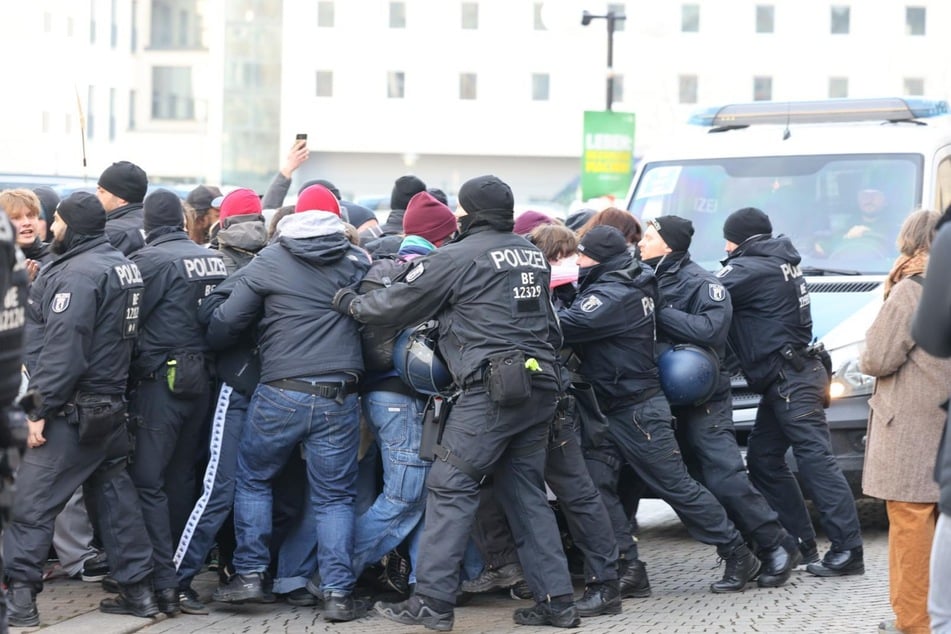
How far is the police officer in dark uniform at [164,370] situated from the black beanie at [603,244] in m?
1.77

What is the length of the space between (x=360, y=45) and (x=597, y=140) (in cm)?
4219

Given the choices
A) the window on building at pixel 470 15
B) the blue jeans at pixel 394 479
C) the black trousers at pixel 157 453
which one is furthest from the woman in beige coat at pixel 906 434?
the window on building at pixel 470 15

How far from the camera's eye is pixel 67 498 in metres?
6.30

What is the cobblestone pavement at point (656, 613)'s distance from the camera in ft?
21.3

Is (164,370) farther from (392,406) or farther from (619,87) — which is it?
(619,87)

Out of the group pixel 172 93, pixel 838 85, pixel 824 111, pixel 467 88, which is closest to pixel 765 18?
pixel 838 85

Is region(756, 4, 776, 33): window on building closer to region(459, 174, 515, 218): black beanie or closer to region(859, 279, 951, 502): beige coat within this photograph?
region(459, 174, 515, 218): black beanie

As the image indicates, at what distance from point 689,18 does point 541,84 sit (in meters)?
6.23

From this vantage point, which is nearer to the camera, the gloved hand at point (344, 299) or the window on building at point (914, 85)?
the gloved hand at point (344, 299)

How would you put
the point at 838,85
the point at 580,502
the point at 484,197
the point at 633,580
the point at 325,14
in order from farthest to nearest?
the point at 325,14 → the point at 838,85 → the point at 633,580 → the point at 580,502 → the point at 484,197

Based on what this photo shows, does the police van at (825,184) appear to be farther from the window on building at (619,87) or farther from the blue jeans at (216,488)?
the window on building at (619,87)

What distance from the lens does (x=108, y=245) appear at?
6398mm

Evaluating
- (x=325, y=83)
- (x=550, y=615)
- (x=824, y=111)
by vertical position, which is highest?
(x=325, y=83)

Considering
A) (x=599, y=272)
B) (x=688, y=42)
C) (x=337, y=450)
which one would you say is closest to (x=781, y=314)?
(x=599, y=272)
